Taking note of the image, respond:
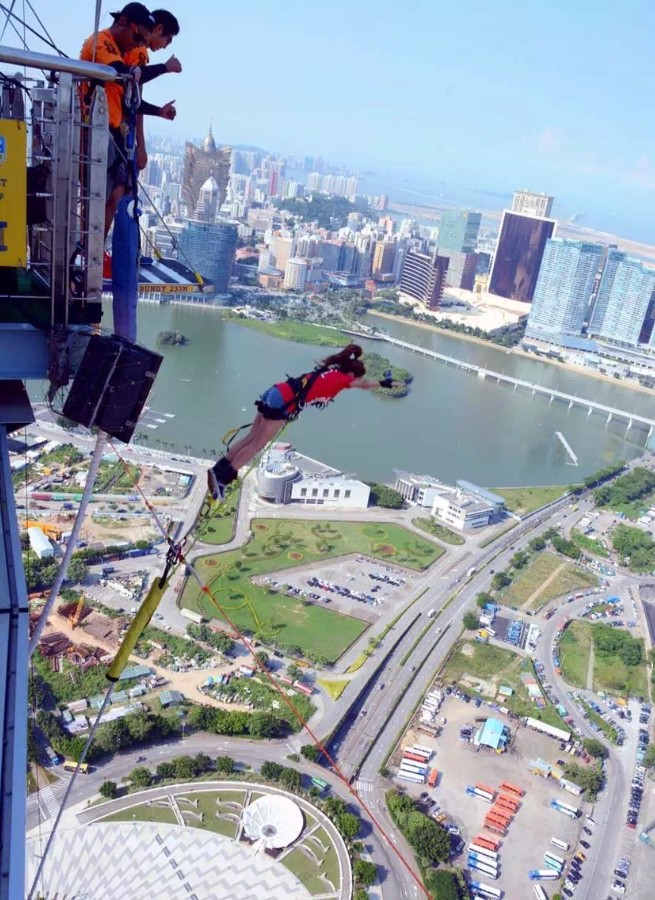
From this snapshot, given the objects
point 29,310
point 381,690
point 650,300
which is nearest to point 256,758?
point 381,690

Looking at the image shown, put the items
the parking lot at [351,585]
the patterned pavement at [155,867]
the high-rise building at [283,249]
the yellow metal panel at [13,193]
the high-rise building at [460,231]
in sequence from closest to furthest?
the yellow metal panel at [13,193] → the patterned pavement at [155,867] → the parking lot at [351,585] → the high-rise building at [283,249] → the high-rise building at [460,231]

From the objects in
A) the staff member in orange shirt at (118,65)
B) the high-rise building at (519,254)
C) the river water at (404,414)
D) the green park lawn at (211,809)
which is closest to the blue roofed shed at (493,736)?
the green park lawn at (211,809)

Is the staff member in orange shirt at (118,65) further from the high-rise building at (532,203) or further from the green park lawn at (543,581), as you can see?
the high-rise building at (532,203)

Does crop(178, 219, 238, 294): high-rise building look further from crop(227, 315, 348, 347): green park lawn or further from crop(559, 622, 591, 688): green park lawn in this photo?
crop(559, 622, 591, 688): green park lawn

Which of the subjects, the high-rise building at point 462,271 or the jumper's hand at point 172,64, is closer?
the jumper's hand at point 172,64

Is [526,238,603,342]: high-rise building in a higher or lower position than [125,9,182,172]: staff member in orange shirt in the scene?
lower

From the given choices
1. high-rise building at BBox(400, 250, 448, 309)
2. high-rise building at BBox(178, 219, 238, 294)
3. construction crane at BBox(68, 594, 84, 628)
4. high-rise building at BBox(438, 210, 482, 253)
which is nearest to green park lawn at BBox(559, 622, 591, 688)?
construction crane at BBox(68, 594, 84, 628)
